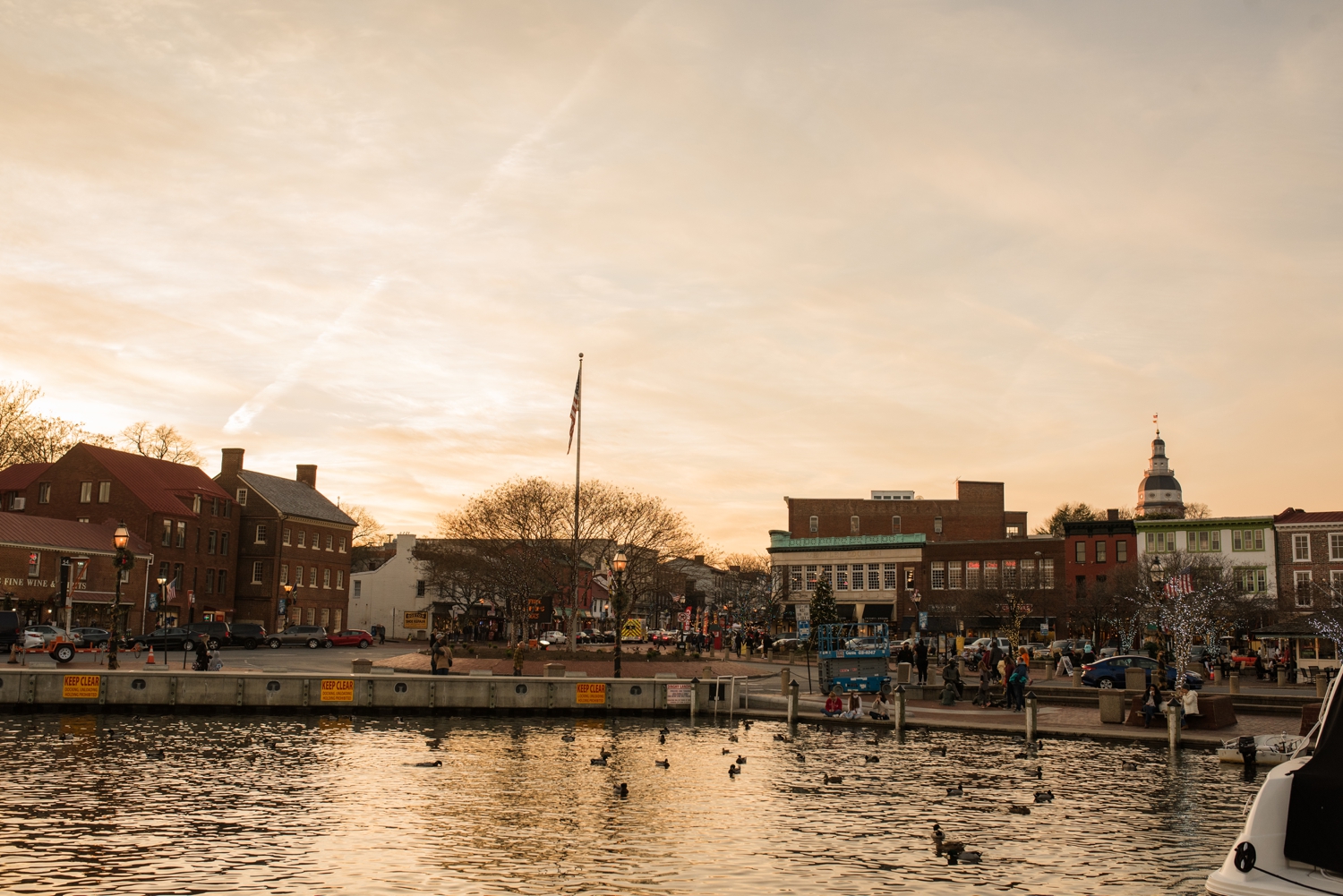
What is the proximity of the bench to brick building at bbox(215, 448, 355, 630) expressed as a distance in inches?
2734

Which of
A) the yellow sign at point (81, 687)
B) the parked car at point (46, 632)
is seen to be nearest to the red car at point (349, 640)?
the parked car at point (46, 632)

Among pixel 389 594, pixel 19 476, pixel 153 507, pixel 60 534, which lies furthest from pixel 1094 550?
pixel 19 476

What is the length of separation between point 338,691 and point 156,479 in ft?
184

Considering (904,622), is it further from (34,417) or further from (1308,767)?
(1308,767)

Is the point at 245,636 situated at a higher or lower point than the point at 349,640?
higher

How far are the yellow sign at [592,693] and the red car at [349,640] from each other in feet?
144

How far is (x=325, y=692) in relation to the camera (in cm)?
3822

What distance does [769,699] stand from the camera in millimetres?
39469

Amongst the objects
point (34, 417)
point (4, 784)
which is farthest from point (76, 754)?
point (34, 417)

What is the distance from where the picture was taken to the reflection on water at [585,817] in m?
14.3

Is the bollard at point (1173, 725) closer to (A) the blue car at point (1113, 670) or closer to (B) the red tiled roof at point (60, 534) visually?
(A) the blue car at point (1113, 670)

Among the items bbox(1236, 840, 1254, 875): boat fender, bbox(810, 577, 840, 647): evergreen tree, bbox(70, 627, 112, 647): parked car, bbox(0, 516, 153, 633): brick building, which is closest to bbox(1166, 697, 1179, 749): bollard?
bbox(1236, 840, 1254, 875): boat fender

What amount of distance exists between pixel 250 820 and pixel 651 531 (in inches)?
2035

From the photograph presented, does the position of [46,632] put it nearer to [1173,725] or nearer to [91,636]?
[91,636]
